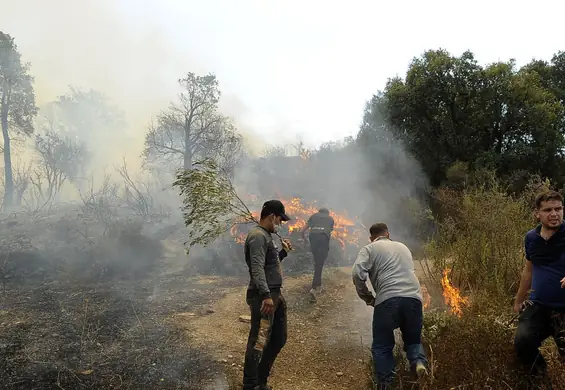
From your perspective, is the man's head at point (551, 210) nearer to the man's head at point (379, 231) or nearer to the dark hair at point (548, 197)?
the dark hair at point (548, 197)

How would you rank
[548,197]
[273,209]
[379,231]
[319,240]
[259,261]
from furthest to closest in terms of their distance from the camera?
[319,240]
[273,209]
[379,231]
[259,261]
[548,197]

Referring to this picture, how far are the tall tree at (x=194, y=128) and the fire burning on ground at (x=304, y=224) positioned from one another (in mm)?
6998

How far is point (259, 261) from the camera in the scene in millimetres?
3959

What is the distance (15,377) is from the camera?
4.48 metres

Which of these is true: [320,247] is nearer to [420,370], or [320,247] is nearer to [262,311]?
[262,311]

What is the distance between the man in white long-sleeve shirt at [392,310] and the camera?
11.8 feet

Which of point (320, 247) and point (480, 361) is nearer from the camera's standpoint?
point (480, 361)

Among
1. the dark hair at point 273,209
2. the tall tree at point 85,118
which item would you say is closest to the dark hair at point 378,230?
the dark hair at point 273,209

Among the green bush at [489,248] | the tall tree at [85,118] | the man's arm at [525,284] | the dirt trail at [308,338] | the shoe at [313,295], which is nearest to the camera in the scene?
the man's arm at [525,284]

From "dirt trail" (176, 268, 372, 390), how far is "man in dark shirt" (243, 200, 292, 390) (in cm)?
61

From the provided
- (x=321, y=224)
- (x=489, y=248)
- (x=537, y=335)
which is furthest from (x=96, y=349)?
(x=489, y=248)

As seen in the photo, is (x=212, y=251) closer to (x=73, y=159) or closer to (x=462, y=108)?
(x=462, y=108)

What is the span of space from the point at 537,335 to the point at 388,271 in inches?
49.5

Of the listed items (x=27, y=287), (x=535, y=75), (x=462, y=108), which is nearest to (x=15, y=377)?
(x=27, y=287)
